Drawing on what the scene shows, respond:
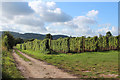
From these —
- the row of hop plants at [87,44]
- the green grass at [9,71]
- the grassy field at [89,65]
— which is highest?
the row of hop plants at [87,44]

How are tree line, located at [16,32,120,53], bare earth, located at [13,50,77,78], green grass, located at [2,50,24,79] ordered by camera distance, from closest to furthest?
green grass, located at [2,50,24,79]
bare earth, located at [13,50,77,78]
tree line, located at [16,32,120,53]

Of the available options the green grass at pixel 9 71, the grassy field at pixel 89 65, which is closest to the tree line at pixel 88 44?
the grassy field at pixel 89 65

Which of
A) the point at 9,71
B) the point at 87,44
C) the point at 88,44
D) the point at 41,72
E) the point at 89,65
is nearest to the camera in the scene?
Result: the point at 9,71

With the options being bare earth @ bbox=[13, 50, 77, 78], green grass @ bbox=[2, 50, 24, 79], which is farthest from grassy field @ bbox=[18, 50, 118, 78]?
green grass @ bbox=[2, 50, 24, 79]

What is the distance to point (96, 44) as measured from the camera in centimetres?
3009

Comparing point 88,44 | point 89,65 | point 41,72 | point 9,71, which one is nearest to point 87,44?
point 88,44

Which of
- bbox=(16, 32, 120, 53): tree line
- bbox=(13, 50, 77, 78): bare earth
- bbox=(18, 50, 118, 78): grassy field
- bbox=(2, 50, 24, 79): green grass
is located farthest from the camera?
bbox=(16, 32, 120, 53): tree line

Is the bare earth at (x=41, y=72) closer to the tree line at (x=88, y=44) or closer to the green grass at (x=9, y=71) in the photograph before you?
the green grass at (x=9, y=71)

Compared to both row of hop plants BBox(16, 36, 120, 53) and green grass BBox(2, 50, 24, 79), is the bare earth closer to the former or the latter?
green grass BBox(2, 50, 24, 79)

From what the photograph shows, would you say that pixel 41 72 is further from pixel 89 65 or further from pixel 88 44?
pixel 88 44

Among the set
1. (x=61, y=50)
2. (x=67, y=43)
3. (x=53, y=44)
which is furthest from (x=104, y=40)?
(x=53, y=44)

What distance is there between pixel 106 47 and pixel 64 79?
27.1 m

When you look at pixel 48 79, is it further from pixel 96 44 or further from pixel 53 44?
pixel 53 44

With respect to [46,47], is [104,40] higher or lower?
higher
